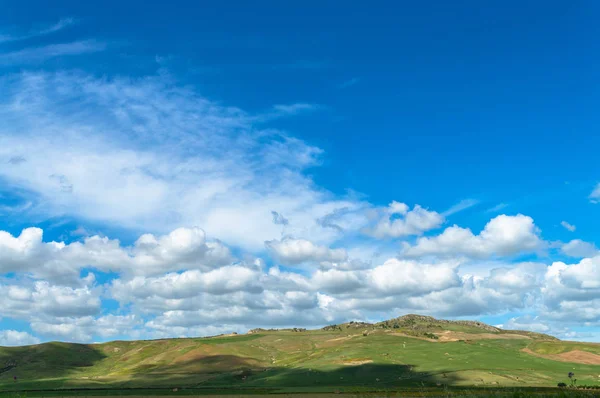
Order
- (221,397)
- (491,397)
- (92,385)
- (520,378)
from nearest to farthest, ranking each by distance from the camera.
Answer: (491,397), (221,397), (520,378), (92,385)

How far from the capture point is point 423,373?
17762 centimetres

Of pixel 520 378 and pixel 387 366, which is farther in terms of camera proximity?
pixel 387 366

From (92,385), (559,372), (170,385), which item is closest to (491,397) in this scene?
(559,372)

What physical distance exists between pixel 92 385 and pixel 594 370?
594 feet

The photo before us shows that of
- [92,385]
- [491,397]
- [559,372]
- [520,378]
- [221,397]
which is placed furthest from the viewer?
[92,385]

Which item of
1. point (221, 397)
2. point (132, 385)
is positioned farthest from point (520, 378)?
point (132, 385)

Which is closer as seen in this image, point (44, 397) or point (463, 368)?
point (44, 397)

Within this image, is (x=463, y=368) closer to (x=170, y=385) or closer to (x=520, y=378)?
(x=520, y=378)

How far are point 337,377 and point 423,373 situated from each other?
2923 cm

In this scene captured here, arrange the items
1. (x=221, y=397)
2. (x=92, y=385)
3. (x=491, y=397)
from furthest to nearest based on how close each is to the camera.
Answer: (x=92, y=385) < (x=221, y=397) < (x=491, y=397)

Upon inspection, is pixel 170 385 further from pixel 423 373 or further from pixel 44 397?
pixel 423 373

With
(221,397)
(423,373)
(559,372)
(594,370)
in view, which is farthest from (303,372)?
(594,370)

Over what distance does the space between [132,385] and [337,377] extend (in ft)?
245

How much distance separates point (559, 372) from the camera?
17725 centimetres
